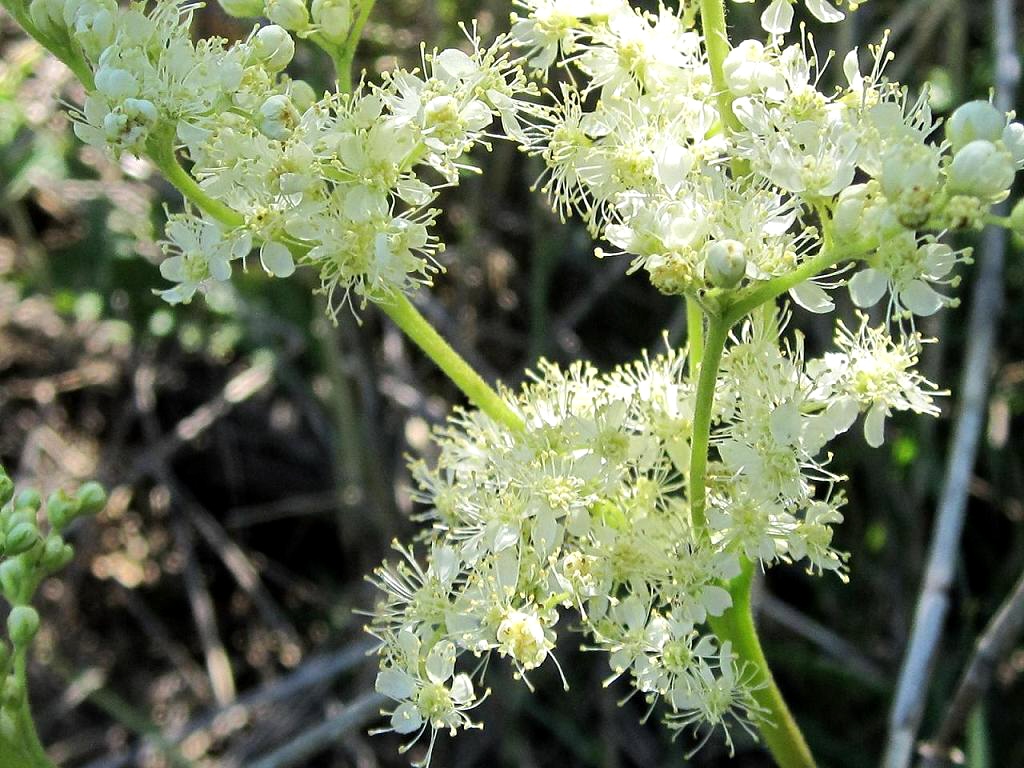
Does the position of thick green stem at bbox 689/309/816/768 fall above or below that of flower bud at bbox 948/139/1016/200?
below

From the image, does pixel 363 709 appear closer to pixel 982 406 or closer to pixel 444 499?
pixel 444 499

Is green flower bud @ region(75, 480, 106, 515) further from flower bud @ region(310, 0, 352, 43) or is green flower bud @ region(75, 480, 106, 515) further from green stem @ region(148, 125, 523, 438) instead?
flower bud @ region(310, 0, 352, 43)

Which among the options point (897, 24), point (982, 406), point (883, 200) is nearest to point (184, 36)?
point (883, 200)

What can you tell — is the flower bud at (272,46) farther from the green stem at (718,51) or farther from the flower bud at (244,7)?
the green stem at (718,51)

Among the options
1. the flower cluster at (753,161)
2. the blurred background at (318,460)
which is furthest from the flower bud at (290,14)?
the blurred background at (318,460)

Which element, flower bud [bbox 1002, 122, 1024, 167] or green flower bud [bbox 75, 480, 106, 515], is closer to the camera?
flower bud [bbox 1002, 122, 1024, 167]

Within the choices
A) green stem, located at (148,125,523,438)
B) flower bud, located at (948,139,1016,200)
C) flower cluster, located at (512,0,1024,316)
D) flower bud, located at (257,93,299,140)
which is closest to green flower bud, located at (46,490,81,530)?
green stem, located at (148,125,523,438)

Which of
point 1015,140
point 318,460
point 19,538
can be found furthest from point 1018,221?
point 318,460
